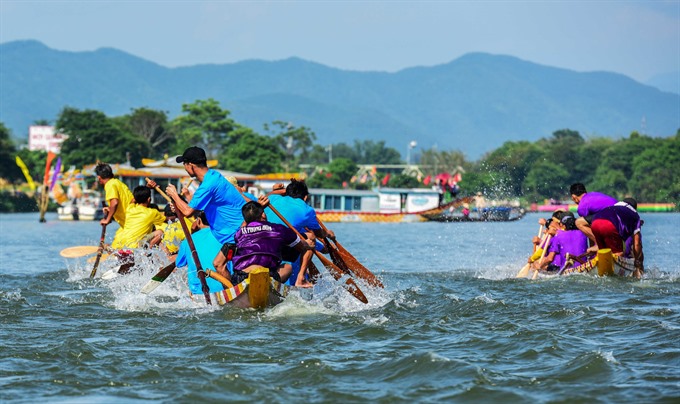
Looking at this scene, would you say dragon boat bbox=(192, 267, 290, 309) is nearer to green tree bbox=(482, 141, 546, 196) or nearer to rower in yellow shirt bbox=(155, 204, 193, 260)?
rower in yellow shirt bbox=(155, 204, 193, 260)

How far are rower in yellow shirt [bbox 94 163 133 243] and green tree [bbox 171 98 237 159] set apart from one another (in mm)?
107597

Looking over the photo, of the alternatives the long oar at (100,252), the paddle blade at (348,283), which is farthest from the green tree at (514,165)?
the paddle blade at (348,283)

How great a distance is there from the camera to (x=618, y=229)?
17.5 meters

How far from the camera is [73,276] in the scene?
758 inches

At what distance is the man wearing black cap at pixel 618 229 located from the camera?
17.5 m

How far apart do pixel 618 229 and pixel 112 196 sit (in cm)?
861

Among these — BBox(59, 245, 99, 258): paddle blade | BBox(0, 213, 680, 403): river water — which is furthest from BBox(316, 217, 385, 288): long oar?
BBox(59, 245, 99, 258): paddle blade

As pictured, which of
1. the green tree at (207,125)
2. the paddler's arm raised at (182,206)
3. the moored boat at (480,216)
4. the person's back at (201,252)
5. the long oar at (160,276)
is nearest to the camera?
the paddler's arm raised at (182,206)

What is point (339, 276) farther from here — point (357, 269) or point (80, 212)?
point (80, 212)

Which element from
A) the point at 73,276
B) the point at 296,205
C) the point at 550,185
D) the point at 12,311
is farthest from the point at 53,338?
the point at 550,185

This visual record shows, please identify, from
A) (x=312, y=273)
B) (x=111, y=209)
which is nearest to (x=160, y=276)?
(x=312, y=273)

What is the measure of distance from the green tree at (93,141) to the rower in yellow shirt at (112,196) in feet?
255

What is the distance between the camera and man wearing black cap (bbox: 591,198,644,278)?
17.5 metres

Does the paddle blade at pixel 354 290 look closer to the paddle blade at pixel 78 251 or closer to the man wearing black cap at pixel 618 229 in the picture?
the man wearing black cap at pixel 618 229
